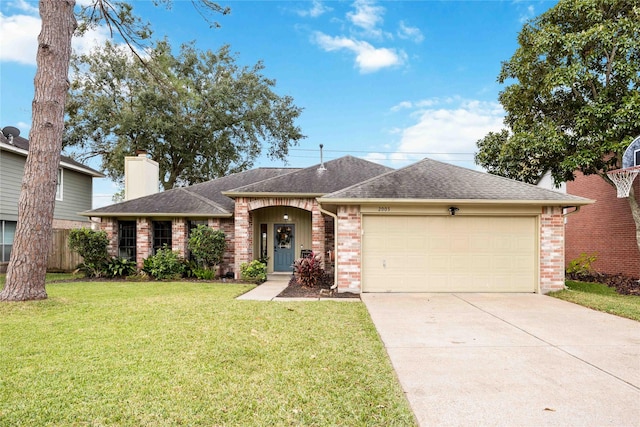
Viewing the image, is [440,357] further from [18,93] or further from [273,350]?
[18,93]

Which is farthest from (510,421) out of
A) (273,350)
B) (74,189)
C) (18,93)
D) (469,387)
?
(18,93)

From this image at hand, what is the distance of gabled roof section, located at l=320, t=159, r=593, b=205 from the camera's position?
9047mm

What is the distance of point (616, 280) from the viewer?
11.7 meters

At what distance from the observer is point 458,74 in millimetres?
15984

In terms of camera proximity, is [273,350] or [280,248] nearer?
[273,350]

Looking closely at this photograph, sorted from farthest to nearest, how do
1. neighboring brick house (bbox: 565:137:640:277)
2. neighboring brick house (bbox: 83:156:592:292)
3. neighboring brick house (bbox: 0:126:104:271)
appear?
neighboring brick house (bbox: 0:126:104:271) → neighboring brick house (bbox: 565:137:640:277) → neighboring brick house (bbox: 83:156:592:292)

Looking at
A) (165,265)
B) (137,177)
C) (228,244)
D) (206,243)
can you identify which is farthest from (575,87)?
(137,177)

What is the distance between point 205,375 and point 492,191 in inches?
327

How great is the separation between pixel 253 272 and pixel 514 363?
8.44 m

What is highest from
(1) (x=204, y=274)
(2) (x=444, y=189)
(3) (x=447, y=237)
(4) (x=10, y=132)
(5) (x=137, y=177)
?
(4) (x=10, y=132)

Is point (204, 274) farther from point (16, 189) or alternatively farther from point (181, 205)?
point (16, 189)

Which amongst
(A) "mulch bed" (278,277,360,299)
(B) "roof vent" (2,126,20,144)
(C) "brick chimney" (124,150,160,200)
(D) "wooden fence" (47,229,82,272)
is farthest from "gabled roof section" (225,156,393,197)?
(B) "roof vent" (2,126,20,144)

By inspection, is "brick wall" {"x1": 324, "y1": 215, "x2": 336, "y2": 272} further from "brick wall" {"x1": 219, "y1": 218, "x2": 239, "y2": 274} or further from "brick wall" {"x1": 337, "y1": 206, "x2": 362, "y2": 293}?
"brick wall" {"x1": 219, "y1": 218, "x2": 239, "y2": 274}

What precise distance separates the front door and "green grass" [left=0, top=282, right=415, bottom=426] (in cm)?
682
